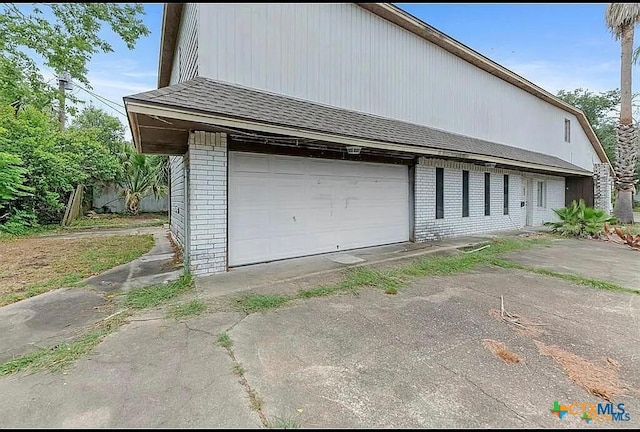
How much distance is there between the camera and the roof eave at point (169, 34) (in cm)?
693

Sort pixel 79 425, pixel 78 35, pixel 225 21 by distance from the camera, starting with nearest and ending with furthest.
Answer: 1. pixel 79 425
2. pixel 225 21
3. pixel 78 35

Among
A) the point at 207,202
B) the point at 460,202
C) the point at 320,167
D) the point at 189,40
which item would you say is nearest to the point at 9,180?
the point at 189,40

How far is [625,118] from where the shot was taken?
1511 cm

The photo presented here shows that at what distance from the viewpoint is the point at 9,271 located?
5.76m

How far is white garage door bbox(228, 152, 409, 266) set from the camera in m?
5.88

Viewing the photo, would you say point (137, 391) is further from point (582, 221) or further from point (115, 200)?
point (115, 200)

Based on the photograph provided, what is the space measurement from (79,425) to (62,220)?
1421 cm

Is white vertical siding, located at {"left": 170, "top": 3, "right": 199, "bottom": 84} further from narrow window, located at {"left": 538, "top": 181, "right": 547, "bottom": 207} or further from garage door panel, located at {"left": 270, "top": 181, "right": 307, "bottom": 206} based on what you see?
narrow window, located at {"left": 538, "top": 181, "right": 547, "bottom": 207}

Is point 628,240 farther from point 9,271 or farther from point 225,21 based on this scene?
point 9,271

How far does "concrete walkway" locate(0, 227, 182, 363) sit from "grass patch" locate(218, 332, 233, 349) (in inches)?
61.8

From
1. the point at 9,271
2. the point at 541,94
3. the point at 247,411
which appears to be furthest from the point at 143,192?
the point at 541,94

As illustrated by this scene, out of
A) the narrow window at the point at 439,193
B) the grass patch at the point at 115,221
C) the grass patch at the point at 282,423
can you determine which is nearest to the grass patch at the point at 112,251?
the grass patch at the point at 115,221

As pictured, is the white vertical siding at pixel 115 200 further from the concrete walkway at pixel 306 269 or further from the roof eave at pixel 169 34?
the concrete walkway at pixel 306 269

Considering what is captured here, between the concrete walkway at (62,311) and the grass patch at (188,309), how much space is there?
842 millimetres
